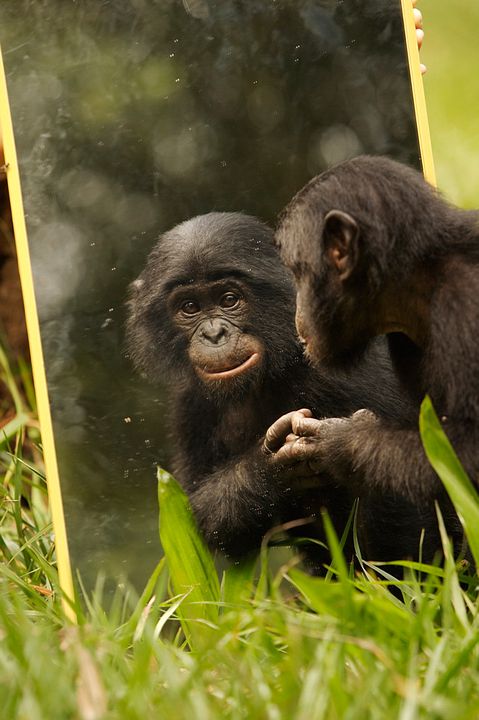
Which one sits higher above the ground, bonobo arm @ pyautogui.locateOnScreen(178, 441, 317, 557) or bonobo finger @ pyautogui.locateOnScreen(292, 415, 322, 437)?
bonobo finger @ pyautogui.locateOnScreen(292, 415, 322, 437)

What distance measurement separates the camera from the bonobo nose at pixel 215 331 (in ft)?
13.6

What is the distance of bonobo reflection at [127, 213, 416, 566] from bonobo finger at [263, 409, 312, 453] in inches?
3.2

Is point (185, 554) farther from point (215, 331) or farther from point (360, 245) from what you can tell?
point (360, 245)

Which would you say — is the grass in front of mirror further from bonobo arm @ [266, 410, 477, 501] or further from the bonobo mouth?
the bonobo mouth

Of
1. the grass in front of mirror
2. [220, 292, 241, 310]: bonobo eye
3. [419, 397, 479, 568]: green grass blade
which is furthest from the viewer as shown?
[220, 292, 241, 310]: bonobo eye

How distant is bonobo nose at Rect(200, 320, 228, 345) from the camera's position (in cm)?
415

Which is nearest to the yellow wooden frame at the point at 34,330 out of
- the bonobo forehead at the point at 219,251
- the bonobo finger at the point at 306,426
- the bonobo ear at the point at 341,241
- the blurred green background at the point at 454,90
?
the bonobo forehead at the point at 219,251

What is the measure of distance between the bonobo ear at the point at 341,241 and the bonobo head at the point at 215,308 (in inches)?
26.8

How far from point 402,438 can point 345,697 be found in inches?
53.9

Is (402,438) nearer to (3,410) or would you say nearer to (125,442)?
(125,442)

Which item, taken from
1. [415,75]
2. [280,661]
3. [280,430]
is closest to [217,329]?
[280,430]

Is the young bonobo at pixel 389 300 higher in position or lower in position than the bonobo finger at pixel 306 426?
higher

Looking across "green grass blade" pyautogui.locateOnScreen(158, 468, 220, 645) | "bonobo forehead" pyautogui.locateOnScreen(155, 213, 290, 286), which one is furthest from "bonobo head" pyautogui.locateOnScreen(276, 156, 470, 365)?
"green grass blade" pyautogui.locateOnScreen(158, 468, 220, 645)

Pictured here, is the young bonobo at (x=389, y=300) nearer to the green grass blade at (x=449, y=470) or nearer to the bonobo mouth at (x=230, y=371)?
the green grass blade at (x=449, y=470)
